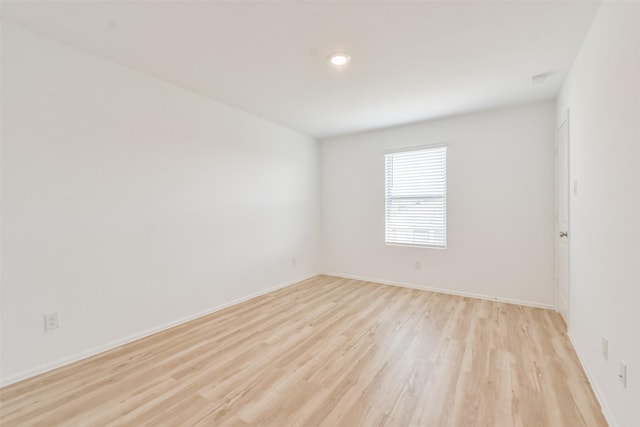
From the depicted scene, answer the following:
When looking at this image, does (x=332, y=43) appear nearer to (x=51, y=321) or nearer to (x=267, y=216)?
(x=267, y=216)

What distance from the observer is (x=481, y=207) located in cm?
380

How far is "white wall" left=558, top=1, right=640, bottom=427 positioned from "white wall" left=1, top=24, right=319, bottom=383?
132 inches

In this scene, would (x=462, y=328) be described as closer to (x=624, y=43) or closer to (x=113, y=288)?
(x=624, y=43)

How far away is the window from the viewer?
4.10 metres

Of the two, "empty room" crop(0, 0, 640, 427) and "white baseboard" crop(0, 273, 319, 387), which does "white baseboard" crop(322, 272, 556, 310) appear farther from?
"white baseboard" crop(0, 273, 319, 387)

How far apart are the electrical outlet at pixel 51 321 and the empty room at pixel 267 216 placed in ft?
0.12

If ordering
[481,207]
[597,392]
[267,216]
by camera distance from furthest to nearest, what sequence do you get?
[267,216]
[481,207]
[597,392]

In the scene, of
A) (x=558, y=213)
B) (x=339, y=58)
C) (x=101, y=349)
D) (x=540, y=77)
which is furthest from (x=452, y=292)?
(x=101, y=349)

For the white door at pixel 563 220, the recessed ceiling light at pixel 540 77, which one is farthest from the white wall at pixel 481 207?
the recessed ceiling light at pixel 540 77

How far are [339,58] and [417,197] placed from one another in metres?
2.53

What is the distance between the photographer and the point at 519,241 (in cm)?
356

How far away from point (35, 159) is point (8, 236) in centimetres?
56

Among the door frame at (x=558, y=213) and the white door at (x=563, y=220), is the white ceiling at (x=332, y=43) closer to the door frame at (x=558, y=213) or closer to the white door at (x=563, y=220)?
the door frame at (x=558, y=213)

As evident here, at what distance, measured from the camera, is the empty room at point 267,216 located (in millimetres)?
1712
